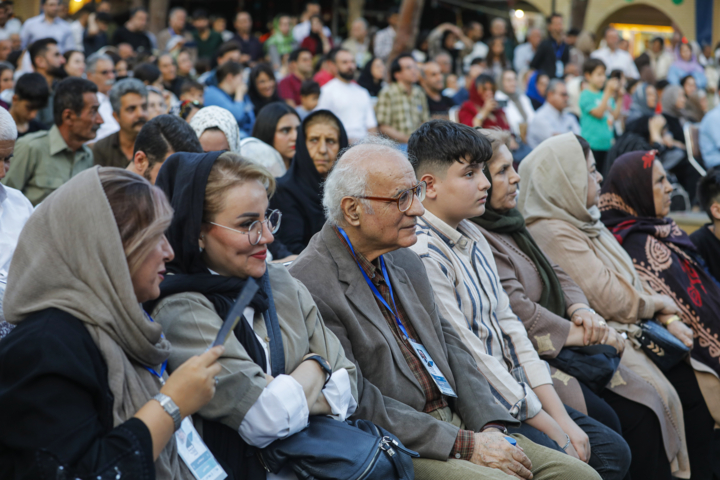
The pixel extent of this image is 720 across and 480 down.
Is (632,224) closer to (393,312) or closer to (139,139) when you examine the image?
(393,312)

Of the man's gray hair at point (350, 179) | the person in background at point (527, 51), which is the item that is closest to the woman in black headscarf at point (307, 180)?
the man's gray hair at point (350, 179)

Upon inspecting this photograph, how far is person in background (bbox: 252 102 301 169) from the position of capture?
5.59m

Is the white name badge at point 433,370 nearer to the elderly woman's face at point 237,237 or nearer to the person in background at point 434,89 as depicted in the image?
the elderly woman's face at point 237,237

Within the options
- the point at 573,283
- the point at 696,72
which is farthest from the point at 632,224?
the point at 696,72

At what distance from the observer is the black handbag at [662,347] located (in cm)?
391

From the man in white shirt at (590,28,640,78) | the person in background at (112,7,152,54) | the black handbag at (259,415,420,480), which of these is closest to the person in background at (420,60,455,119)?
the person in background at (112,7,152,54)

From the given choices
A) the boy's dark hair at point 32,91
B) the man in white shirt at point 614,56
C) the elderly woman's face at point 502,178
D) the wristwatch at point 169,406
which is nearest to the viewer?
the wristwatch at point 169,406

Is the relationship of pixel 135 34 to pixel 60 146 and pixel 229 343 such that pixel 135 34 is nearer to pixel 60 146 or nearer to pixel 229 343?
pixel 60 146

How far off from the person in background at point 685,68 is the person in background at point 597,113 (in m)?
5.70

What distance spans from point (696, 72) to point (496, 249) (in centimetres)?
1284

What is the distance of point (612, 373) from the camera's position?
349 cm

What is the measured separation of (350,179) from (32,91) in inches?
163

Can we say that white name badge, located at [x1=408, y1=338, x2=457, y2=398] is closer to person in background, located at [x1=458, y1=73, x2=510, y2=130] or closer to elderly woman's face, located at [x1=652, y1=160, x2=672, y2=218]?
elderly woman's face, located at [x1=652, y1=160, x2=672, y2=218]

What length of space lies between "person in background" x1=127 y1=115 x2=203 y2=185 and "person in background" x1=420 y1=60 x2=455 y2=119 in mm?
6230
